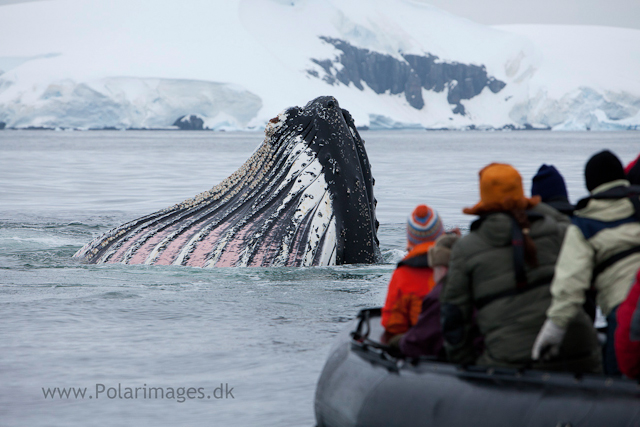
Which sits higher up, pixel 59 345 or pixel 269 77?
pixel 269 77

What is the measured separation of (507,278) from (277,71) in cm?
10503

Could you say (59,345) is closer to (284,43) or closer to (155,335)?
(155,335)

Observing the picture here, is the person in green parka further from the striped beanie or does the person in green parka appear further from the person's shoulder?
the striped beanie

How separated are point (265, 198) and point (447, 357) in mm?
3688

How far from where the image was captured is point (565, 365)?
9.92ft

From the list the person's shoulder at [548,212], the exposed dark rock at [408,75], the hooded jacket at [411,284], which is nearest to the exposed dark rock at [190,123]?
the exposed dark rock at [408,75]

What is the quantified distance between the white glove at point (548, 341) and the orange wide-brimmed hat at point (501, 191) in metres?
0.46

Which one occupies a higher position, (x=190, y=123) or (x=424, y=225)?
(x=190, y=123)

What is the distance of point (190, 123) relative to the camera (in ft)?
253

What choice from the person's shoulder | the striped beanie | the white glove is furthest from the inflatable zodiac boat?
the person's shoulder

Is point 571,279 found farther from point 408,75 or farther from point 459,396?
point 408,75

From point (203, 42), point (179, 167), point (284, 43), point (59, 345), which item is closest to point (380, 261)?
point (59, 345)

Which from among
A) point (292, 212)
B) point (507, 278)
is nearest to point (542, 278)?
point (507, 278)

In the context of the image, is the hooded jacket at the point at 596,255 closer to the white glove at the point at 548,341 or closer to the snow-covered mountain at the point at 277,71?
the white glove at the point at 548,341
